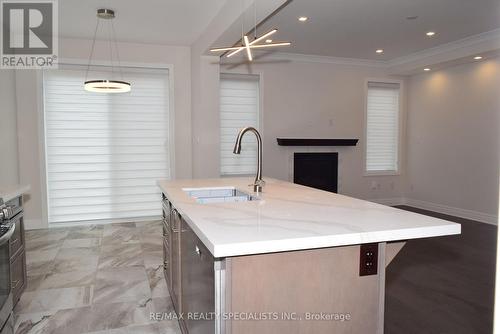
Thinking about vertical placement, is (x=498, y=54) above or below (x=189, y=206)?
above

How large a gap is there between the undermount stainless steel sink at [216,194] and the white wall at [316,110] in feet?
10.7

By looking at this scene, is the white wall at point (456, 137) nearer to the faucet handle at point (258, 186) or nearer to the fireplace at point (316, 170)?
the fireplace at point (316, 170)

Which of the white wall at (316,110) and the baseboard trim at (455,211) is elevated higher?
the white wall at (316,110)

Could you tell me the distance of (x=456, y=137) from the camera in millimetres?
6227

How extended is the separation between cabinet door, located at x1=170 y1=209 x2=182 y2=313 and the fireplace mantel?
3.82 m

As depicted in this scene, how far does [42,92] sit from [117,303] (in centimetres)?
357

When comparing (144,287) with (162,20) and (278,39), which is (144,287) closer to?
(162,20)

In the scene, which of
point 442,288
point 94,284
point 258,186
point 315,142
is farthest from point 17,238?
point 315,142

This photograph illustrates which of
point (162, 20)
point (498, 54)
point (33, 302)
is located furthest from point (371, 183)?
point (33, 302)

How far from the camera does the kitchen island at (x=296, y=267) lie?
141 cm

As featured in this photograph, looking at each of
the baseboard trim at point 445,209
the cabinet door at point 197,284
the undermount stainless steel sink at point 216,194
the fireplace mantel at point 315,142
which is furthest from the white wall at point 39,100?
the baseboard trim at point 445,209

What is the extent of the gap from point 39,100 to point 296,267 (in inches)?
196

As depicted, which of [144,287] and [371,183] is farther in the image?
[371,183]

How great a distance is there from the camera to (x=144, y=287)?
3.26m
